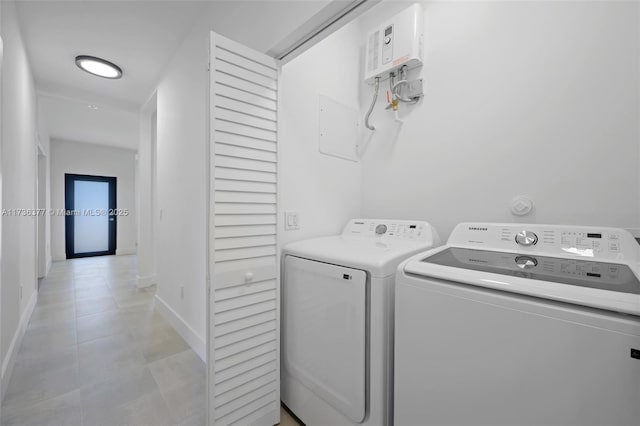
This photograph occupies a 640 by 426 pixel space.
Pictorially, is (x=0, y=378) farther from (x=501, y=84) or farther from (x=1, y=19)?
(x=501, y=84)

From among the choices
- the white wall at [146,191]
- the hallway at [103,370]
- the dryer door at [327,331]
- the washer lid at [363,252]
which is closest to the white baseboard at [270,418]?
the dryer door at [327,331]

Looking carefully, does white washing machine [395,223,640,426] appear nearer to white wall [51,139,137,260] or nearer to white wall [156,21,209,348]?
white wall [156,21,209,348]

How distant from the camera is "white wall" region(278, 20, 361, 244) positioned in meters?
1.70

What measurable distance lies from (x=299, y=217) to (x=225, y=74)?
0.89 metres

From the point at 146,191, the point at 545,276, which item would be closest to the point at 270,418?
the point at 545,276

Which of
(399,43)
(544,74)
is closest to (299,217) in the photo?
(399,43)

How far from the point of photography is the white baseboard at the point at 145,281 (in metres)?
3.73

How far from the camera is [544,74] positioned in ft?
4.49

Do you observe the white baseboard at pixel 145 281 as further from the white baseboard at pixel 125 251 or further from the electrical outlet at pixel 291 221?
the white baseboard at pixel 125 251

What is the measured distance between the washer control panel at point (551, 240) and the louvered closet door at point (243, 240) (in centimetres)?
105

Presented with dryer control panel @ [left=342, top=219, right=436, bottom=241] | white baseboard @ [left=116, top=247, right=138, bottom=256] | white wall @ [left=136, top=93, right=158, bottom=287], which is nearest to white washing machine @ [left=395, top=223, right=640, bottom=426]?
dryer control panel @ [left=342, top=219, right=436, bottom=241]

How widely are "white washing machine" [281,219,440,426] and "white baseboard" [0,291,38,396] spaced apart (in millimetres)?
1719

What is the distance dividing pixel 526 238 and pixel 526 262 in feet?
0.85

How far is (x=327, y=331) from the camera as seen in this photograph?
4.20ft
